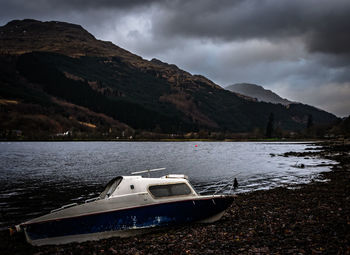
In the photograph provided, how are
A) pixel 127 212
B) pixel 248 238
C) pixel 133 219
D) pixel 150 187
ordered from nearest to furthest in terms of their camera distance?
pixel 248 238, pixel 127 212, pixel 133 219, pixel 150 187

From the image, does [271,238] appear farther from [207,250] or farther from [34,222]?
[34,222]

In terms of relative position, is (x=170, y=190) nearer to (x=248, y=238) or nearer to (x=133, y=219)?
(x=133, y=219)

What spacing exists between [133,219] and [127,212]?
467 millimetres

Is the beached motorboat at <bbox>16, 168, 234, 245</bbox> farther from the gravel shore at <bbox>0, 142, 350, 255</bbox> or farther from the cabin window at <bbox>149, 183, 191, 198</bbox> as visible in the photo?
the gravel shore at <bbox>0, 142, 350, 255</bbox>

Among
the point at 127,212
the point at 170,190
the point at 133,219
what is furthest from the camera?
the point at 170,190

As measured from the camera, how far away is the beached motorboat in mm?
12523

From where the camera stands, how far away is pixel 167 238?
41.0 ft

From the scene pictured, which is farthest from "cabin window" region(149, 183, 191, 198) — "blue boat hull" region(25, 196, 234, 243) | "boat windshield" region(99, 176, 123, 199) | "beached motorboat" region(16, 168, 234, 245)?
"boat windshield" region(99, 176, 123, 199)

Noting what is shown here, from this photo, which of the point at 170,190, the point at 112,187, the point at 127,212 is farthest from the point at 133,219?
the point at 170,190

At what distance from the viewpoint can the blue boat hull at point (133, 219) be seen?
1250 cm

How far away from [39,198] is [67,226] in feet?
48.3

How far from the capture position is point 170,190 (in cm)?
1438

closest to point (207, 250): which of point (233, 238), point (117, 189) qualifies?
point (233, 238)

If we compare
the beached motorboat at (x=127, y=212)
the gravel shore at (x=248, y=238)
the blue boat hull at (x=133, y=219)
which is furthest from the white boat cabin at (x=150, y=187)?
the gravel shore at (x=248, y=238)
